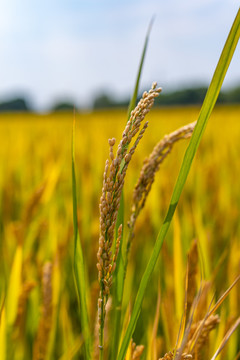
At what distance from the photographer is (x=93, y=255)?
1135mm

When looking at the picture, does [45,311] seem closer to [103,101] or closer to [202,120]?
[202,120]

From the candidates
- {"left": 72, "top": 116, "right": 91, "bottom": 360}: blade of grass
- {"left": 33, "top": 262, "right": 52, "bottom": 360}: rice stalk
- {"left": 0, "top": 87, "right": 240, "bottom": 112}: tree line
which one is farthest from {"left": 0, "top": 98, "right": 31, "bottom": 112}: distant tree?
{"left": 72, "top": 116, "right": 91, "bottom": 360}: blade of grass

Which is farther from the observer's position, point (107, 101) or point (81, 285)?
point (107, 101)

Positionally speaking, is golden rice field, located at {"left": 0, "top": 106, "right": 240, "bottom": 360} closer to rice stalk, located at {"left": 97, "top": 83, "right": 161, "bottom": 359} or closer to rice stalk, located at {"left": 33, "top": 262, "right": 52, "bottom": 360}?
rice stalk, located at {"left": 33, "top": 262, "right": 52, "bottom": 360}

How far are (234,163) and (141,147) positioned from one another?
745mm

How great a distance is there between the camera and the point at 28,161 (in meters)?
2.14

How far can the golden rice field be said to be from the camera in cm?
59

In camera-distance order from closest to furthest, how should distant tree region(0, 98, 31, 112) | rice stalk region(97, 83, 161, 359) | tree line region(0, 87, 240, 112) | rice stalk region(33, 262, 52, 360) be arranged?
rice stalk region(97, 83, 161, 359) → rice stalk region(33, 262, 52, 360) → tree line region(0, 87, 240, 112) → distant tree region(0, 98, 31, 112)

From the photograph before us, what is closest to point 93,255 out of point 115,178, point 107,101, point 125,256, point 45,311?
point 45,311

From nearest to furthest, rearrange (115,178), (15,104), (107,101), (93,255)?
(115,178)
(93,255)
(107,101)
(15,104)

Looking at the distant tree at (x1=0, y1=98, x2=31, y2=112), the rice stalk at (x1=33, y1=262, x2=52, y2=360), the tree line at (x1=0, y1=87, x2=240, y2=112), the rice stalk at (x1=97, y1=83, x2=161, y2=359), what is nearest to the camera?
the rice stalk at (x1=97, y1=83, x2=161, y2=359)

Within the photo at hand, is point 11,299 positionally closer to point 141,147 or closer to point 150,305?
point 150,305

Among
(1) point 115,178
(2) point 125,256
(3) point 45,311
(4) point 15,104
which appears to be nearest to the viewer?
(1) point 115,178

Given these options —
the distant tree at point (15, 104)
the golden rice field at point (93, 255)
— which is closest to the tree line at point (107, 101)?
the distant tree at point (15, 104)
